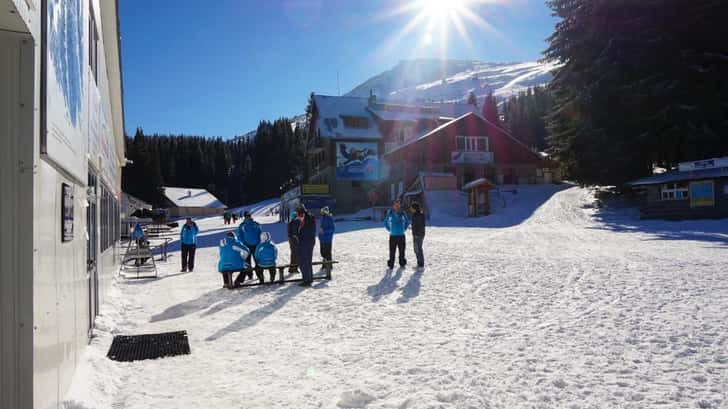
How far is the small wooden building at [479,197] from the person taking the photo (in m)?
30.9

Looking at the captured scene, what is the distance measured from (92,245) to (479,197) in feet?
91.8

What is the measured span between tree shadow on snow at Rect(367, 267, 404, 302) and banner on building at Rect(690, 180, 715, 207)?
19650 millimetres

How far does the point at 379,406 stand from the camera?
→ 370 centimetres


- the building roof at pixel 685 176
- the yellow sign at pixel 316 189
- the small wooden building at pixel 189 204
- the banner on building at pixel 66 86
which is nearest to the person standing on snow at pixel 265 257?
the banner on building at pixel 66 86

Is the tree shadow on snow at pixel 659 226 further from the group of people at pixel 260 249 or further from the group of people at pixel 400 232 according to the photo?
the group of people at pixel 260 249

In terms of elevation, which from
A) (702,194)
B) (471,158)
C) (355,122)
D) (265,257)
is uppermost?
(355,122)

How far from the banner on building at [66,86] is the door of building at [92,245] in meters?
0.87

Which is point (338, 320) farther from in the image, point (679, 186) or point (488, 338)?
point (679, 186)

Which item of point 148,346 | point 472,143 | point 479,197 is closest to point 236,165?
point 472,143

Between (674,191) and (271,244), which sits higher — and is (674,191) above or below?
above

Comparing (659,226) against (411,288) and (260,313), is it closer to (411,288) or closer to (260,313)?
(411,288)

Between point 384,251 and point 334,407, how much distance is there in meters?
11.4

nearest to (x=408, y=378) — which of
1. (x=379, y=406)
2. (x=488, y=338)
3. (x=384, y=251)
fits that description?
(x=379, y=406)

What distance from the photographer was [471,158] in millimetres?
41188
